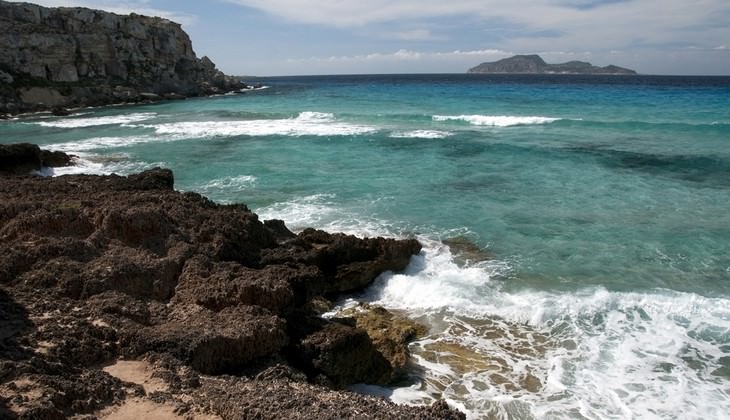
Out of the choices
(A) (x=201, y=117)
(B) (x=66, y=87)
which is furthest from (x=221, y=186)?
(B) (x=66, y=87)

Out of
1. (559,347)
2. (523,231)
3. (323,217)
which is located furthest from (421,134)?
(559,347)

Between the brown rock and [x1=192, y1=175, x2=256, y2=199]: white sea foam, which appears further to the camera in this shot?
[x1=192, y1=175, x2=256, y2=199]: white sea foam

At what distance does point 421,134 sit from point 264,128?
33.9 ft

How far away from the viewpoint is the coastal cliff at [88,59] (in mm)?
50906

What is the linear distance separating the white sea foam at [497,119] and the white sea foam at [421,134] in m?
6.39

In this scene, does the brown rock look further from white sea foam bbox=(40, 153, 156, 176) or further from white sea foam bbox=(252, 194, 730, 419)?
white sea foam bbox=(40, 153, 156, 176)

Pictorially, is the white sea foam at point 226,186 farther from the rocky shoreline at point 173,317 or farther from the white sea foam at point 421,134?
the white sea foam at point 421,134

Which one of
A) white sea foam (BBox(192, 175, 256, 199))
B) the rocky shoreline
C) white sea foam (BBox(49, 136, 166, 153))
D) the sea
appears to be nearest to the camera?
the rocky shoreline

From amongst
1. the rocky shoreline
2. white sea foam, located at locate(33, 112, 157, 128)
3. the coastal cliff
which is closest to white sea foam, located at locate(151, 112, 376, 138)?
white sea foam, located at locate(33, 112, 157, 128)

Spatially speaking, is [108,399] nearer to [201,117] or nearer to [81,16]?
[201,117]

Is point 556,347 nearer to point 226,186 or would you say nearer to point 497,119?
point 226,186

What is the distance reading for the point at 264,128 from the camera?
114 feet

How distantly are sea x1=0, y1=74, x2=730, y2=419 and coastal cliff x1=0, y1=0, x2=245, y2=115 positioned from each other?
1999 centimetres

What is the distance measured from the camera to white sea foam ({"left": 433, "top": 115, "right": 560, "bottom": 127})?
36.9m
